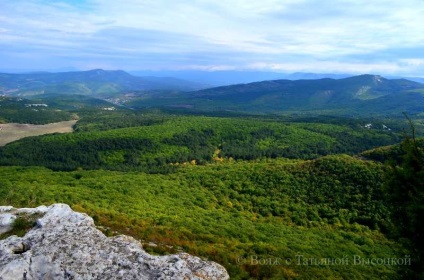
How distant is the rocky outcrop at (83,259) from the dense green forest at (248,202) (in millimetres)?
3165

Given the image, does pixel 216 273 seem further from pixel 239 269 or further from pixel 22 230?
pixel 22 230

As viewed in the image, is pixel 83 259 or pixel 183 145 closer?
pixel 83 259

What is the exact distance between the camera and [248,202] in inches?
2653

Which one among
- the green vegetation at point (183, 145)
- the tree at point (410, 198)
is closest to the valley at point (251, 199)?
the tree at point (410, 198)

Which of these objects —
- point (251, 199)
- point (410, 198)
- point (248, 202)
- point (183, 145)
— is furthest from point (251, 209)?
point (183, 145)

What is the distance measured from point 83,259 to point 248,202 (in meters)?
51.1

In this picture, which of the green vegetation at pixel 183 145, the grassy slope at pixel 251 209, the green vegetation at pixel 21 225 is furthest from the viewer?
the green vegetation at pixel 183 145

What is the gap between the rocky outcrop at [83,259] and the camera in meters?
17.8

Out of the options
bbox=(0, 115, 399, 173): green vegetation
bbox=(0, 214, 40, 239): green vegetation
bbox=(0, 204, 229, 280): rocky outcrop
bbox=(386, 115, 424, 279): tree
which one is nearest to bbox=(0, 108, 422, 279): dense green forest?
bbox=(386, 115, 424, 279): tree

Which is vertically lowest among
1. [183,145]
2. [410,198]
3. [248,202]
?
[183,145]

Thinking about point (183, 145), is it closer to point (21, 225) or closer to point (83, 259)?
point (21, 225)

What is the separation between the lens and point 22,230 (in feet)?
77.1

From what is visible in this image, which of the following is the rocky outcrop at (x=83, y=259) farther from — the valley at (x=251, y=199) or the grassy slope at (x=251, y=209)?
the grassy slope at (x=251, y=209)

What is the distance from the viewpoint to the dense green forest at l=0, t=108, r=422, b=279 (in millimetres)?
26531
